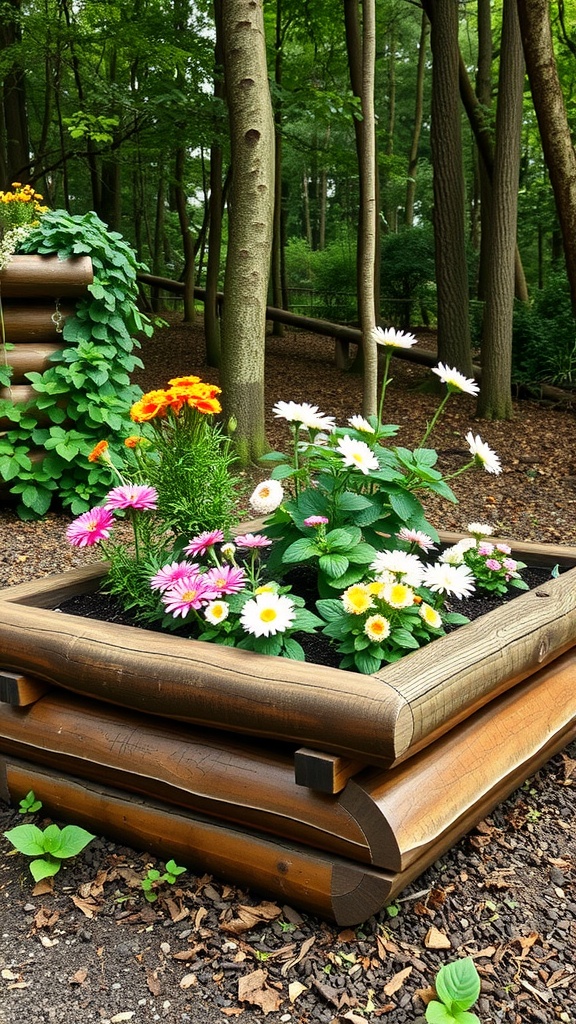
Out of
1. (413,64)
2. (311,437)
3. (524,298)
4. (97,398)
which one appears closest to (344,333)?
(524,298)

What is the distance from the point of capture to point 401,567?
225 centimetres

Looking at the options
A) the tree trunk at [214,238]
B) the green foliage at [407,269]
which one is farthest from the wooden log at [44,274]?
the green foliage at [407,269]

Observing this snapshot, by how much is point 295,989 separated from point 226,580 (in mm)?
975

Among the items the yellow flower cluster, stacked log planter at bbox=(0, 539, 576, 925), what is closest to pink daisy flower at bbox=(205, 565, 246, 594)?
stacked log planter at bbox=(0, 539, 576, 925)

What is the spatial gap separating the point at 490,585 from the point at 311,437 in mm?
755

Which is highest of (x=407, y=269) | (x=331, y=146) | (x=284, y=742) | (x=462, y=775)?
(x=331, y=146)

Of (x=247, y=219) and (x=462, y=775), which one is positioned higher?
(x=247, y=219)

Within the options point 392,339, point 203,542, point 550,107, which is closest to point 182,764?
point 203,542

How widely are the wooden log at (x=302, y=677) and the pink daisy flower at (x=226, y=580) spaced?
165 millimetres

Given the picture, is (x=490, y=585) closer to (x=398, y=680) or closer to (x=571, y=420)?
(x=398, y=680)

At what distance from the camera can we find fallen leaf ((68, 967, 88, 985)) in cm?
185

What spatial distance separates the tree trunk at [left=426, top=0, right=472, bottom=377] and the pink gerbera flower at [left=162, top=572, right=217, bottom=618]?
655 cm

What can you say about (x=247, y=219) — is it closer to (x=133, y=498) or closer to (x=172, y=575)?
(x=133, y=498)

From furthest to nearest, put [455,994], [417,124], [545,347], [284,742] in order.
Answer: [417,124]
[545,347]
[284,742]
[455,994]
